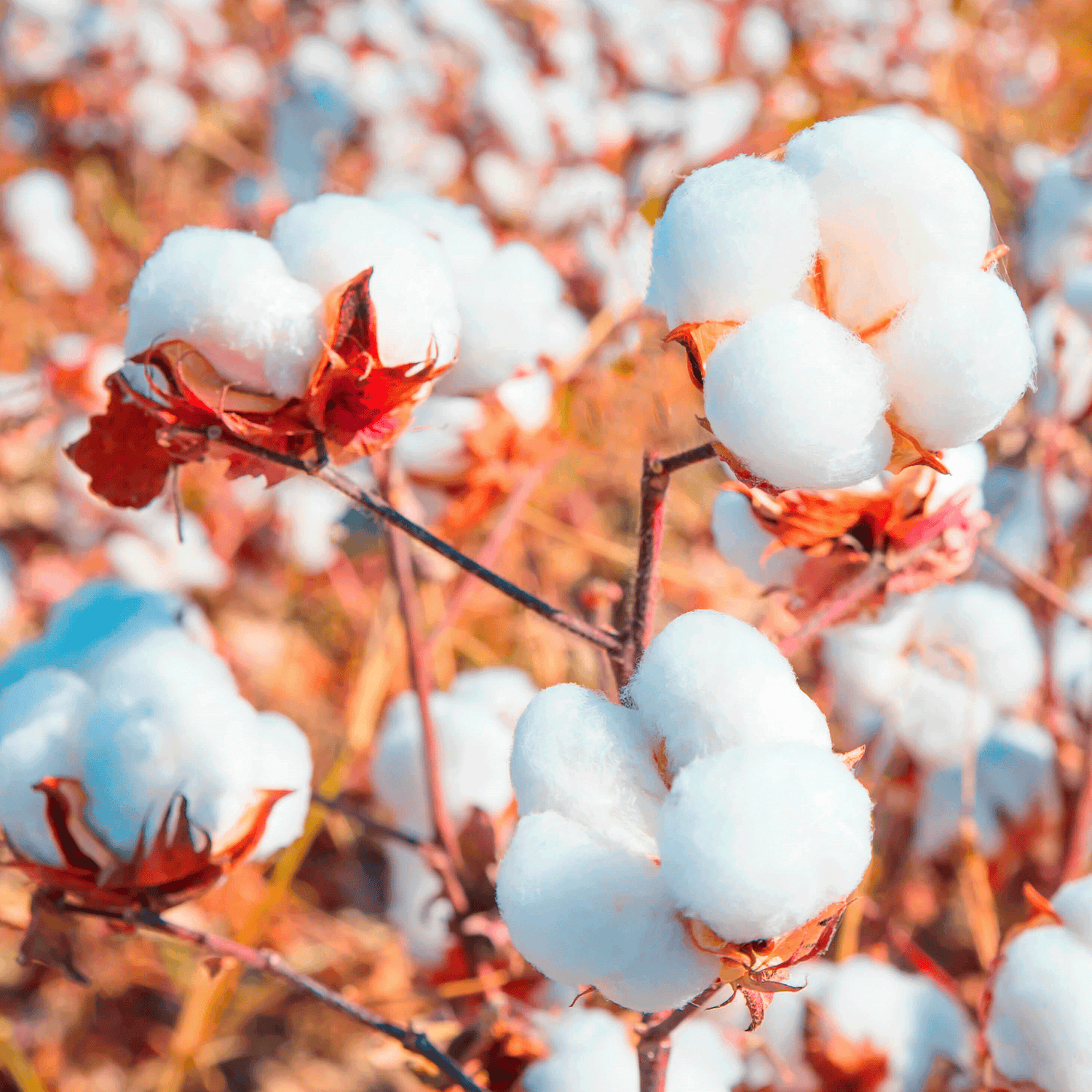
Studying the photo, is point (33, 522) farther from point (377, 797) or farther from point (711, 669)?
point (711, 669)

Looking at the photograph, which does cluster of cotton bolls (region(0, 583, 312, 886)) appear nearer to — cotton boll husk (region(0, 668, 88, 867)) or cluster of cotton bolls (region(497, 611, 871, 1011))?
cotton boll husk (region(0, 668, 88, 867))

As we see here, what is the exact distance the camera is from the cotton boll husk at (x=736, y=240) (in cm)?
35

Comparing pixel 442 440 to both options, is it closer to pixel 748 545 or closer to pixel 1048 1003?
pixel 748 545

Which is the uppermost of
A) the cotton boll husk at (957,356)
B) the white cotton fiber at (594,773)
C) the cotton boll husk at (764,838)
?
the cotton boll husk at (957,356)

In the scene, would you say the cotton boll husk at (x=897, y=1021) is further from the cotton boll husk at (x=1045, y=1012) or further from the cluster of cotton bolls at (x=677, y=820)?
the cluster of cotton bolls at (x=677, y=820)

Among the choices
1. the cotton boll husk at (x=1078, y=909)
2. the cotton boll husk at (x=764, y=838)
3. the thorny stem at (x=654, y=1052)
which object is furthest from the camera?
the cotton boll husk at (x=1078, y=909)

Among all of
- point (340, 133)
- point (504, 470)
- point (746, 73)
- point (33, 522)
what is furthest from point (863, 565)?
point (746, 73)

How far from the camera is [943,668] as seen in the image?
973 mm

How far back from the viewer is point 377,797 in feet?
3.25

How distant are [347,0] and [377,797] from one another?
7.69 ft

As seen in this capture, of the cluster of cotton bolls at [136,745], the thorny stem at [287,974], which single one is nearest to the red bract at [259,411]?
the cluster of cotton bolls at [136,745]

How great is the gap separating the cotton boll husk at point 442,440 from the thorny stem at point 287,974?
392 mm

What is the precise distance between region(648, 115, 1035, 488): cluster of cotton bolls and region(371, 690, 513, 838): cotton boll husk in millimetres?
560

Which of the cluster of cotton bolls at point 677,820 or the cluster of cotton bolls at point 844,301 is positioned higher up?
the cluster of cotton bolls at point 844,301
